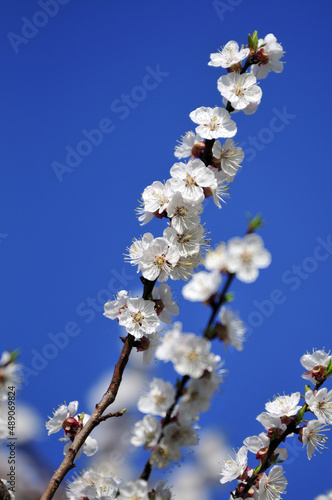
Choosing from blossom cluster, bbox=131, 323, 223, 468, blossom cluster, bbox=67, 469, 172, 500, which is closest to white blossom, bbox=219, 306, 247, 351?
blossom cluster, bbox=131, 323, 223, 468

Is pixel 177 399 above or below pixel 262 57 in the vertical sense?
below

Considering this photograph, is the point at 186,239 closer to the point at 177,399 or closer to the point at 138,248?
the point at 138,248

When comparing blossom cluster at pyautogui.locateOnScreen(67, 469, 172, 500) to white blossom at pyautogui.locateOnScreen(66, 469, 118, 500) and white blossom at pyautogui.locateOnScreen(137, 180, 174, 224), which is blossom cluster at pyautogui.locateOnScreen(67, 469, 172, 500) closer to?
white blossom at pyautogui.locateOnScreen(66, 469, 118, 500)

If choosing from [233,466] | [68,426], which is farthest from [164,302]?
[233,466]

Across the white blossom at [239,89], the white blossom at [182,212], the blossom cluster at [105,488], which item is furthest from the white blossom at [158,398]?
the white blossom at [239,89]

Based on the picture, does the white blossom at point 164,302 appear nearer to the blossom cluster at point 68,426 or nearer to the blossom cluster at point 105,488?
the blossom cluster at point 68,426
